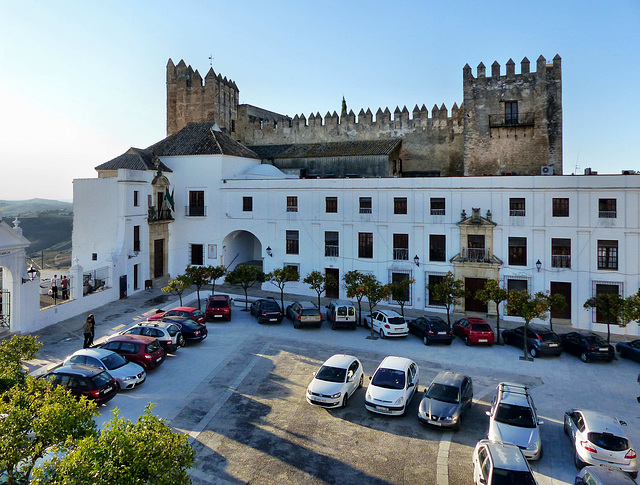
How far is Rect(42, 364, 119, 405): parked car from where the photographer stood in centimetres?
1548

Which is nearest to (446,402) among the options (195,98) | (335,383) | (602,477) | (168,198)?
(335,383)

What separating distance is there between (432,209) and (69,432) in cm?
2671

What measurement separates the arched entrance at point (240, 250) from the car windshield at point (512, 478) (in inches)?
1193

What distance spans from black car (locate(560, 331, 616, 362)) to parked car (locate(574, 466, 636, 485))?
11.9 metres

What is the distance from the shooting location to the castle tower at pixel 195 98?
44375 mm

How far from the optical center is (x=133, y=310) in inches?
1156

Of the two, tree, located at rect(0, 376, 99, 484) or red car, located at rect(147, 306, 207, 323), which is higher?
tree, located at rect(0, 376, 99, 484)

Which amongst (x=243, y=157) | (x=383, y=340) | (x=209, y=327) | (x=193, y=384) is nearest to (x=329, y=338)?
(x=383, y=340)

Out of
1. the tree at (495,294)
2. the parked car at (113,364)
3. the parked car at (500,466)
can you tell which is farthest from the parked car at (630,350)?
the parked car at (113,364)

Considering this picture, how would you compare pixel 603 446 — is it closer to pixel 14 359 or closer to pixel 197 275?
pixel 14 359

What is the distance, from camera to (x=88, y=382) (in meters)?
15.6

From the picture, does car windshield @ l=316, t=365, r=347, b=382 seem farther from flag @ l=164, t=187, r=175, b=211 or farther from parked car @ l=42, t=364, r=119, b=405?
flag @ l=164, t=187, r=175, b=211

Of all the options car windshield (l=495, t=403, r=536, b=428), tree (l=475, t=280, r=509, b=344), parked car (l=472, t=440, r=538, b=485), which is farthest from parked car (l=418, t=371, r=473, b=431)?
tree (l=475, t=280, r=509, b=344)

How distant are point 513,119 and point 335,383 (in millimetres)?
27984
